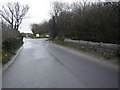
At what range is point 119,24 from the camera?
44.1ft

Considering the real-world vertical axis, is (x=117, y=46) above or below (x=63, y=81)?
above

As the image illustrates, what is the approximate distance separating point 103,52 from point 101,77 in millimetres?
6720

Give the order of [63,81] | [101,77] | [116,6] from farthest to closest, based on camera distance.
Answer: [116,6] < [101,77] < [63,81]

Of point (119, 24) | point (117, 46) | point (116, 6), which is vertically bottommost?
point (117, 46)

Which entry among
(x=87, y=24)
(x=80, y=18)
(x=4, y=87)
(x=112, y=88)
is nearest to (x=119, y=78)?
(x=112, y=88)

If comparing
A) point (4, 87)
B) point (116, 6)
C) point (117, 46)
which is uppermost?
point (116, 6)

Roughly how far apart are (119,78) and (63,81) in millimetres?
2237

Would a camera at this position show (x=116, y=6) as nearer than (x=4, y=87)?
No

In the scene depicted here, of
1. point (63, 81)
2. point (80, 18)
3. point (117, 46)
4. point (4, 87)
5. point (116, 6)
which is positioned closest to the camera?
point (4, 87)

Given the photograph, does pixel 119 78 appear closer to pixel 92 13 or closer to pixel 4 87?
pixel 4 87

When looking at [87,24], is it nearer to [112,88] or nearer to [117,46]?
[117,46]

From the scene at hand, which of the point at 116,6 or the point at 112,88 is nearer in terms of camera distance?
the point at 112,88

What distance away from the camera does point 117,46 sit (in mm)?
11633

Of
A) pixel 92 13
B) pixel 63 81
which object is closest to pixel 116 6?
pixel 92 13
